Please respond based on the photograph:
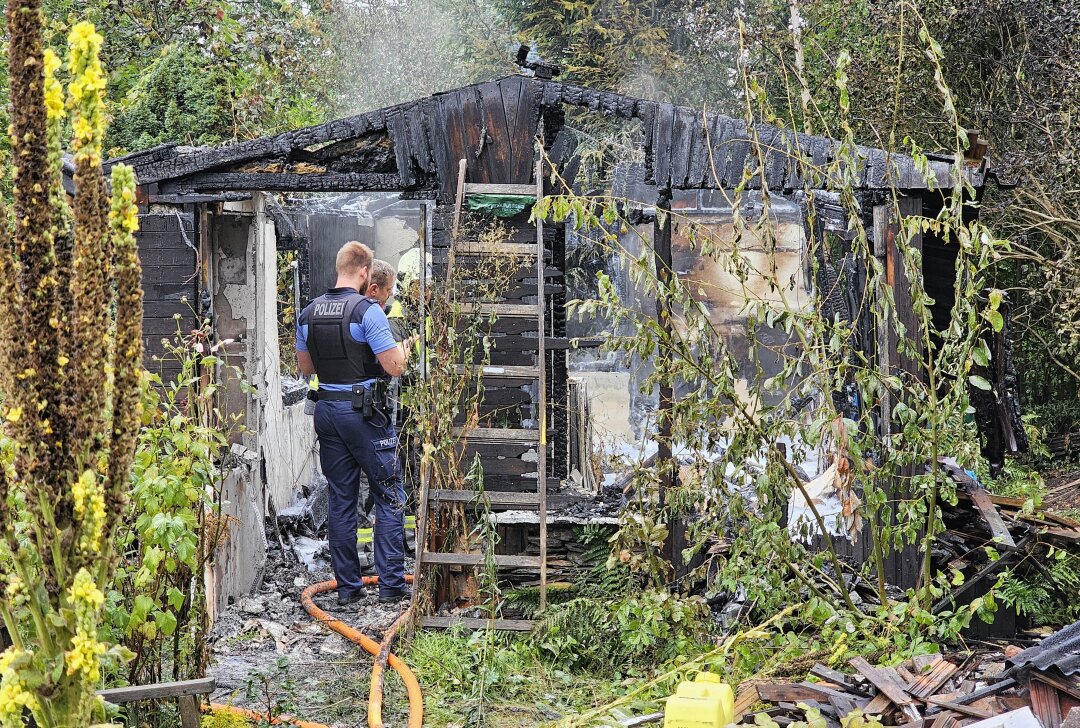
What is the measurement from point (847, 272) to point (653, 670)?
4159 mm

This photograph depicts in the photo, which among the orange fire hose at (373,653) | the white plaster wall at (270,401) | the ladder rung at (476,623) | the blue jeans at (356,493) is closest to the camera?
the orange fire hose at (373,653)

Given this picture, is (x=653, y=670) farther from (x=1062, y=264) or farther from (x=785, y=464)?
(x=1062, y=264)

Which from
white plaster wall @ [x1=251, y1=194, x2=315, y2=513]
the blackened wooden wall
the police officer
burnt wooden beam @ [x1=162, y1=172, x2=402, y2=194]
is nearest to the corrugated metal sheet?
the police officer

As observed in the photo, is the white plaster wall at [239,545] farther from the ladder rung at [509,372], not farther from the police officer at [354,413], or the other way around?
the ladder rung at [509,372]

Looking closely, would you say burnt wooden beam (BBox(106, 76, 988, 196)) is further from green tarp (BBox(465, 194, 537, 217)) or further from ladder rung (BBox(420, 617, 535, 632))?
ladder rung (BBox(420, 617, 535, 632))

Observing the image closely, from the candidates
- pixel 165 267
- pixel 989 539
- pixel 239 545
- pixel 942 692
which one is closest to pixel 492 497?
pixel 239 545

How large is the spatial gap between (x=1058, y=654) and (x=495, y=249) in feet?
14.2

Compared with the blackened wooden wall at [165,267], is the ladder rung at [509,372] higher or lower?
lower

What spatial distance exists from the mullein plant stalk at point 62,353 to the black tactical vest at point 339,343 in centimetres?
477

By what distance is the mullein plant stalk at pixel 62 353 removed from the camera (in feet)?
7.66

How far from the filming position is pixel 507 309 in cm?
716

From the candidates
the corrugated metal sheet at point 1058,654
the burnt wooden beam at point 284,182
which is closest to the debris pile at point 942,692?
the corrugated metal sheet at point 1058,654

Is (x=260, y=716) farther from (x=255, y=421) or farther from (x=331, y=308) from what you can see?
(x=255, y=421)

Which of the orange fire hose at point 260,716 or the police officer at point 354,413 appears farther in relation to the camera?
the police officer at point 354,413
